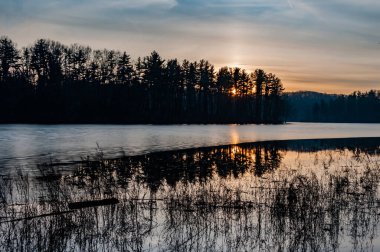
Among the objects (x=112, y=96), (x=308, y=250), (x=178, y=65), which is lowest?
(x=308, y=250)

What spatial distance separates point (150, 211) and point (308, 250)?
18.8 feet

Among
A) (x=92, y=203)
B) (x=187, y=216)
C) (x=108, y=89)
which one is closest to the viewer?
(x=187, y=216)

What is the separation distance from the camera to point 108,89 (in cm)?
10388

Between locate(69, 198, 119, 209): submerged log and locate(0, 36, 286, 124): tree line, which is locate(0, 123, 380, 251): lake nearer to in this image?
locate(69, 198, 119, 209): submerged log

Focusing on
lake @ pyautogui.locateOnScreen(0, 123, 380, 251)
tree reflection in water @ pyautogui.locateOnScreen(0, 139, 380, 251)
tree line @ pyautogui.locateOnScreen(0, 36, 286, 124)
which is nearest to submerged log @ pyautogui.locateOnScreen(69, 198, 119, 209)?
lake @ pyautogui.locateOnScreen(0, 123, 380, 251)

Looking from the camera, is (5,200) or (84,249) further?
(5,200)

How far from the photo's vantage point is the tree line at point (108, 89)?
85250mm

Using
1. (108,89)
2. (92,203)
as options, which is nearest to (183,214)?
(92,203)

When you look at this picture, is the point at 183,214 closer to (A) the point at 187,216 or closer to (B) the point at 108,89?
(A) the point at 187,216

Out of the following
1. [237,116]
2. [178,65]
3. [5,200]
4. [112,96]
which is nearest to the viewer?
[5,200]

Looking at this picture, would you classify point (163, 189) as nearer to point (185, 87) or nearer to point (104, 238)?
point (104, 238)

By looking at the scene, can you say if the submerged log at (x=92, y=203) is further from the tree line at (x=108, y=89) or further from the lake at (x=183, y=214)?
the tree line at (x=108, y=89)

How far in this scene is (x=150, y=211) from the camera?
13766 mm

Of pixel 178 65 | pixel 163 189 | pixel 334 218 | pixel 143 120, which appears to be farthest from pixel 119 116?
pixel 334 218
